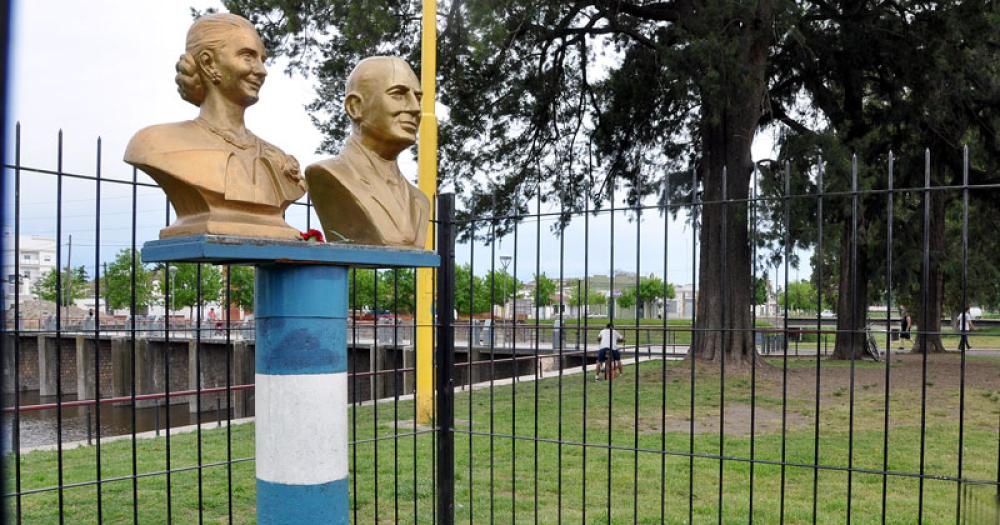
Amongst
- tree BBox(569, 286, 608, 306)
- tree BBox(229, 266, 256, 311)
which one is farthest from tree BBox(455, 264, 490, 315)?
tree BBox(229, 266, 256, 311)

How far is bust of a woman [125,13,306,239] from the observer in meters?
2.90

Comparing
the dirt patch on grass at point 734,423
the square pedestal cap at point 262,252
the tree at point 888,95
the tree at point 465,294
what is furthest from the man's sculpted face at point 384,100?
the tree at point 465,294

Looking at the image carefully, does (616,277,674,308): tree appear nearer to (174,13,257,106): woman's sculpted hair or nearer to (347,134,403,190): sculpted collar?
(347,134,403,190): sculpted collar

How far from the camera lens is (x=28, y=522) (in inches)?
214

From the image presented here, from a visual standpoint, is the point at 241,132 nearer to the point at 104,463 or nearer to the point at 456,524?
the point at 456,524

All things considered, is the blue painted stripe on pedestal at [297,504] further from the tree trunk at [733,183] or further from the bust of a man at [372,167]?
the tree trunk at [733,183]

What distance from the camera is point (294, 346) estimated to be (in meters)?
3.02

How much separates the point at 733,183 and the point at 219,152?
478 inches

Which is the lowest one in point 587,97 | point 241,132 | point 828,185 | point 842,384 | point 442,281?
point 842,384

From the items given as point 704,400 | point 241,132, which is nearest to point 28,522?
point 241,132

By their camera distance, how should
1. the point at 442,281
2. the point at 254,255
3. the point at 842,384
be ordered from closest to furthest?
the point at 254,255 → the point at 442,281 → the point at 842,384

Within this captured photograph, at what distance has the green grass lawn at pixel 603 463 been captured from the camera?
19.0 ft

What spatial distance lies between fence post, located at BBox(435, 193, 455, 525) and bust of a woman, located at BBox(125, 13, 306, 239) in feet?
Result: 6.28

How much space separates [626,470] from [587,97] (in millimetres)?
10031
